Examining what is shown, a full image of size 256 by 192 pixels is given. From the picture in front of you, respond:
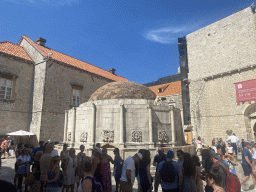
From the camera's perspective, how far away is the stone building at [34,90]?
18609 millimetres

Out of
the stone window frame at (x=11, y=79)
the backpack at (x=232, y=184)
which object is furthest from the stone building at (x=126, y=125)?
the stone window frame at (x=11, y=79)

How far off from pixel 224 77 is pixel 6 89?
84.3ft

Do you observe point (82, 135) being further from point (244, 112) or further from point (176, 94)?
point (176, 94)

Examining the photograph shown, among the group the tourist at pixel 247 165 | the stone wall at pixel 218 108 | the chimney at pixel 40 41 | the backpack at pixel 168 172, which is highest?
the chimney at pixel 40 41

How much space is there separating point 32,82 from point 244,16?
2729 centimetres

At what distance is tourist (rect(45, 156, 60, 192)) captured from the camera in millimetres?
4230

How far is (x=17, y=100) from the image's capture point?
762 inches

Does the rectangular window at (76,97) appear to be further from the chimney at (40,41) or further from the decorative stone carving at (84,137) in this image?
→ the decorative stone carving at (84,137)

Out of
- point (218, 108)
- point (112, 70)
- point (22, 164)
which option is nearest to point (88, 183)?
point (22, 164)

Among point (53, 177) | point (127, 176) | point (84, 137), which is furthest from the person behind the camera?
point (84, 137)

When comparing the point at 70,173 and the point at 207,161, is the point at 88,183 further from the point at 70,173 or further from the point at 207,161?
the point at 207,161

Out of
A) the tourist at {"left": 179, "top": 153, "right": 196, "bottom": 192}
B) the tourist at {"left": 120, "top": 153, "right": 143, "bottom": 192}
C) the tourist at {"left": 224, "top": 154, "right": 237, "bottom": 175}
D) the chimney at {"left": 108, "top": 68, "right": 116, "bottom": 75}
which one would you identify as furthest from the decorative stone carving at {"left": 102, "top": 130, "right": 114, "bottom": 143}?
the chimney at {"left": 108, "top": 68, "right": 116, "bottom": 75}

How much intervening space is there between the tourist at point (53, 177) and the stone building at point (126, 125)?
6.71 meters

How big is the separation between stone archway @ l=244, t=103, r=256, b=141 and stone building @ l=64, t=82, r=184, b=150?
12.2 metres
